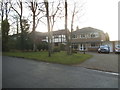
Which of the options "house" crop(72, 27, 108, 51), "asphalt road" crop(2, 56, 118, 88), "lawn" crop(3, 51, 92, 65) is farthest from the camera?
"house" crop(72, 27, 108, 51)

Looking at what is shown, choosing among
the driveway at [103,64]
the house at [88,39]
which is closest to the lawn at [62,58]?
the driveway at [103,64]

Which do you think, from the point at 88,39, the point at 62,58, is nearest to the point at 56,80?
the point at 62,58

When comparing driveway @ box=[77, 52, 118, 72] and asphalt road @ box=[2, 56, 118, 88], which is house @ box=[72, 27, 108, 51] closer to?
driveway @ box=[77, 52, 118, 72]

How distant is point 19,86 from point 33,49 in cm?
2141

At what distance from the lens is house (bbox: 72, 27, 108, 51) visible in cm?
3372

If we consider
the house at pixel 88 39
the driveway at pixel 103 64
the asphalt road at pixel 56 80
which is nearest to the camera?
the asphalt road at pixel 56 80

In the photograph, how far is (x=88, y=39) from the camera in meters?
35.4

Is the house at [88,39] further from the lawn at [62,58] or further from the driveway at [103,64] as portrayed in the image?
the driveway at [103,64]

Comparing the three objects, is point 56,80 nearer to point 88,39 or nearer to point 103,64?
point 103,64

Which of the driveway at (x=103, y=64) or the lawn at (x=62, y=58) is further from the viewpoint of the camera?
the lawn at (x=62, y=58)

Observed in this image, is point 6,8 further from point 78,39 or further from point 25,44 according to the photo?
point 78,39

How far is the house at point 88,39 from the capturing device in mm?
33719

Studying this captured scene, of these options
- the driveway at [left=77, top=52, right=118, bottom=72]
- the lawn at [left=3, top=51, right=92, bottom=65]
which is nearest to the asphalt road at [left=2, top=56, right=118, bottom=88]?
the driveway at [left=77, top=52, right=118, bottom=72]

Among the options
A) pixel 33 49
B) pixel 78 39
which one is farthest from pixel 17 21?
pixel 78 39
